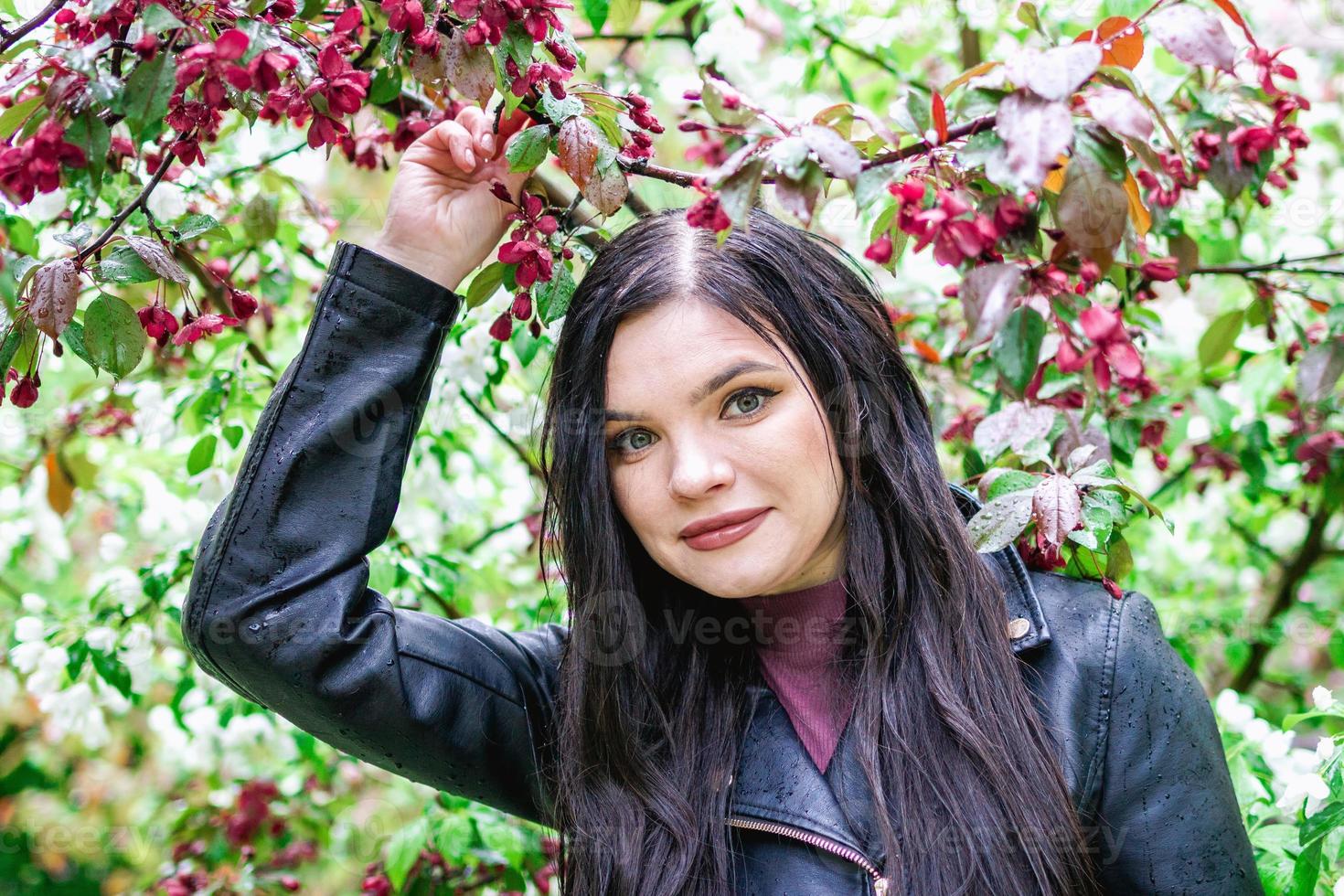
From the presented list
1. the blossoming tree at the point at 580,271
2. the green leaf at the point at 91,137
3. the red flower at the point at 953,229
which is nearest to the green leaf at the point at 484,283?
the blossoming tree at the point at 580,271

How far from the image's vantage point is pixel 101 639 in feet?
5.74

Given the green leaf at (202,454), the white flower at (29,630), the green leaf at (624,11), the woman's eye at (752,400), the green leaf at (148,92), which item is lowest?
the white flower at (29,630)

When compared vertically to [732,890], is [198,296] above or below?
above

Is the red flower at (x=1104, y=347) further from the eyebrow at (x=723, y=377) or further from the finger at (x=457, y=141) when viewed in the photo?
the finger at (x=457, y=141)

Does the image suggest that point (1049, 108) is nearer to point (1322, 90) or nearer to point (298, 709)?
point (298, 709)

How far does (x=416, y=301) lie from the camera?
52.4 inches

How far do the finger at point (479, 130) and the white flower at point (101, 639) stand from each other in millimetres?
964

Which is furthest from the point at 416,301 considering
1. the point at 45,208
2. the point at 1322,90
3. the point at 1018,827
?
the point at 1322,90

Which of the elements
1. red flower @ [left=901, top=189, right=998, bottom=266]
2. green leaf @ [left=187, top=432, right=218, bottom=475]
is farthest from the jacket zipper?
green leaf @ [left=187, top=432, right=218, bottom=475]

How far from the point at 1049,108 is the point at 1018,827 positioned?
0.80 meters

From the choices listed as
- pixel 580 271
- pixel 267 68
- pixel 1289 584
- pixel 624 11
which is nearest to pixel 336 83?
pixel 267 68

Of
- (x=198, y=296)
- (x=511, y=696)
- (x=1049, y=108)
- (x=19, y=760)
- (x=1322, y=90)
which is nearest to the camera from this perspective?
(x=1049, y=108)

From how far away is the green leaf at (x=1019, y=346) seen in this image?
0.93m

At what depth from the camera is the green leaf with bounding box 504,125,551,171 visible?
1.23 metres
